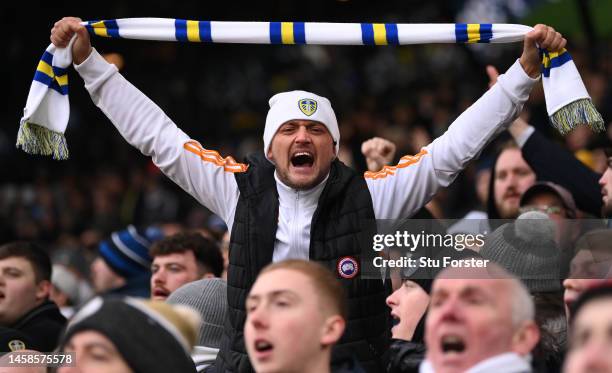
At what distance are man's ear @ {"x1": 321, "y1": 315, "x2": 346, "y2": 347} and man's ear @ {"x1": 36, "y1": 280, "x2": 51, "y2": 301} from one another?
289cm

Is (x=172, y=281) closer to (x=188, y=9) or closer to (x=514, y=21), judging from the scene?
(x=514, y=21)

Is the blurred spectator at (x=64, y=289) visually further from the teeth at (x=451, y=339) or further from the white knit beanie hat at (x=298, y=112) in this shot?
the teeth at (x=451, y=339)

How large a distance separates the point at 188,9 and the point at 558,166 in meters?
7.89

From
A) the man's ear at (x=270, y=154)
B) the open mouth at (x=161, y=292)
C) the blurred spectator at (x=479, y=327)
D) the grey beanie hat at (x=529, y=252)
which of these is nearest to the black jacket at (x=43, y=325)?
the open mouth at (x=161, y=292)

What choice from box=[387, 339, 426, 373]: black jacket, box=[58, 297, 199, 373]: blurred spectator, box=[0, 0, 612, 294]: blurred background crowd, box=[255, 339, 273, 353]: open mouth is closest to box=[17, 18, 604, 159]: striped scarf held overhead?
box=[387, 339, 426, 373]: black jacket

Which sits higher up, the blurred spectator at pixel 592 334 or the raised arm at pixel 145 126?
the raised arm at pixel 145 126

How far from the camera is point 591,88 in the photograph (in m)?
8.76

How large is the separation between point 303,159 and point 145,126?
0.77 m

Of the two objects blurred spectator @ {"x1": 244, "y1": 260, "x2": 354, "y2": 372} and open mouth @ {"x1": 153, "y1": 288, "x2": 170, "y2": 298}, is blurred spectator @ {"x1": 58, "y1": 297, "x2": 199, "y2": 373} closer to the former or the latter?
blurred spectator @ {"x1": 244, "y1": 260, "x2": 354, "y2": 372}

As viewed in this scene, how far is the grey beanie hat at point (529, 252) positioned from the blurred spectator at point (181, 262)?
6.88 ft

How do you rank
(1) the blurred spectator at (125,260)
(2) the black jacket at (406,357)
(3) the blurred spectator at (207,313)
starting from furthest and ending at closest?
(1) the blurred spectator at (125,260), (3) the blurred spectator at (207,313), (2) the black jacket at (406,357)

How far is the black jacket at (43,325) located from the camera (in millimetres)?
5984

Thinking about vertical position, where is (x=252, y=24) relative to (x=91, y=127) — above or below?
below

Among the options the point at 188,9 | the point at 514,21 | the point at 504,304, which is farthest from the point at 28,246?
the point at 188,9
